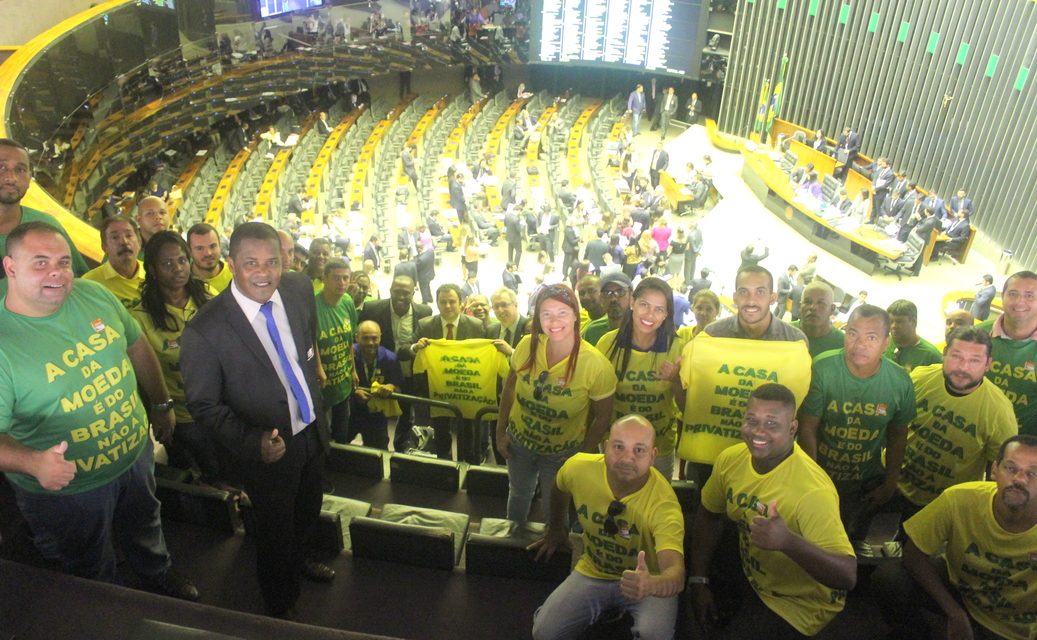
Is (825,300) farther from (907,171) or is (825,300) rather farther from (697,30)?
(697,30)

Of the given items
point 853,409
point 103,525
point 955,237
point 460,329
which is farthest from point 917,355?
point 955,237

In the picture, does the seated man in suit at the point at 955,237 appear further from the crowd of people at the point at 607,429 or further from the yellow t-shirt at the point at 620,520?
the yellow t-shirt at the point at 620,520

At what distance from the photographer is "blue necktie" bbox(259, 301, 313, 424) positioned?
2719mm

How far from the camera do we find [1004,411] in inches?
127

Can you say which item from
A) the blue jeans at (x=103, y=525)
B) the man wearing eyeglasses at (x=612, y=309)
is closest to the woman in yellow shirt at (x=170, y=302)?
the blue jeans at (x=103, y=525)

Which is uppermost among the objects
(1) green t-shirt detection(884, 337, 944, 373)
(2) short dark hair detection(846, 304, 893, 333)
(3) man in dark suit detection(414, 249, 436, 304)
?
(2) short dark hair detection(846, 304, 893, 333)

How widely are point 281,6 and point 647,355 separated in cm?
1359

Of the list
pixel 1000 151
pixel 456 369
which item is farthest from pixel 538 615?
pixel 1000 151

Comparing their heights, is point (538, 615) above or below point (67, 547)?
below

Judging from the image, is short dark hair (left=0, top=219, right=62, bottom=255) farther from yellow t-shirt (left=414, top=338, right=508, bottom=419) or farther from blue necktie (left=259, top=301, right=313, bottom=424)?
yellow t-shirt (left=414, top=338, right=508, bottom=419)

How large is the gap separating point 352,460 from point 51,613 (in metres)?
2.08

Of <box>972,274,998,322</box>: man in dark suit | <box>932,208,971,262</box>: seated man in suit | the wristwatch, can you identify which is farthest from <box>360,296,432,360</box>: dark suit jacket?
<box>932,208,971,262</box>: seated man in suit

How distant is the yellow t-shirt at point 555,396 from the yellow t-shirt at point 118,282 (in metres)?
1.91

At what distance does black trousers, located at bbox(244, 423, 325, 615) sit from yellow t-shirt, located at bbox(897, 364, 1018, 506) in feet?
8.65
